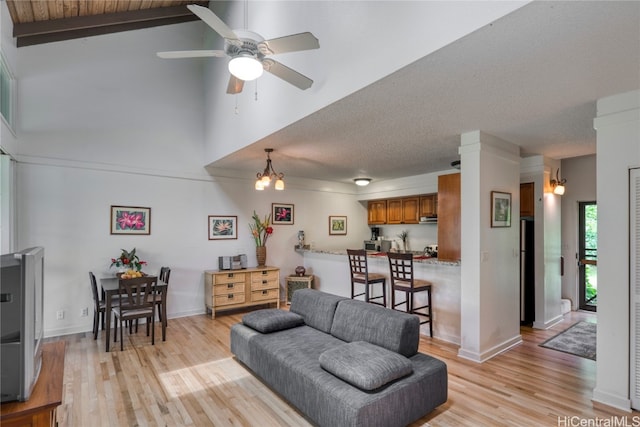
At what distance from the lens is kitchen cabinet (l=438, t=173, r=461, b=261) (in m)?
4.41

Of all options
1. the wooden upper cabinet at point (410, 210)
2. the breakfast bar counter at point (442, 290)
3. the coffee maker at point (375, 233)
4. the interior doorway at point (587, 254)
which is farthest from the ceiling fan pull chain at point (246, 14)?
the interior doorway at point (587, 254)

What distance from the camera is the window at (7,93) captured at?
3688mm

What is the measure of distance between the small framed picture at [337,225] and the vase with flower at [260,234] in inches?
65.0

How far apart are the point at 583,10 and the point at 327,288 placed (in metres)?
5.37

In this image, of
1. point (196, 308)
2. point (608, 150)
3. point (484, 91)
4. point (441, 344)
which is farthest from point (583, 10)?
point (196, 308)

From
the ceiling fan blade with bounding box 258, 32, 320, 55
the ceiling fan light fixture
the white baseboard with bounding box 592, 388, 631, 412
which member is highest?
the ceiling fan blade with bounding box 258, 32, 320, 55

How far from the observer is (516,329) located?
4.17 meters

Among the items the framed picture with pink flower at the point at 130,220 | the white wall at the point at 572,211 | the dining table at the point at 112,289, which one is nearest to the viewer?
the dining table at the point at 112,289

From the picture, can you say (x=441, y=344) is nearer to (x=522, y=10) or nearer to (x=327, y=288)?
(x=327, y=288)

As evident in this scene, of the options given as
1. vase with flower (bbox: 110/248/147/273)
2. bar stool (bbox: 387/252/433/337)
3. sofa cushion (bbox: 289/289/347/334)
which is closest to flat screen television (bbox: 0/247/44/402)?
sofa cushion (bbox: 289/289/347/334)

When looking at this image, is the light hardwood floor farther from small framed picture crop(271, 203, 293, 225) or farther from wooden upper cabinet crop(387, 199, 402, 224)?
wooden upper cabinet crop(387, 199, 402, 224)

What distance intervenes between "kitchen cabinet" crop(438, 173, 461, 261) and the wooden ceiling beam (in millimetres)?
4622

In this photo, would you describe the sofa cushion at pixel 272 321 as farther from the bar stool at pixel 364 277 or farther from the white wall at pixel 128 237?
the white wall at pixel 128 237

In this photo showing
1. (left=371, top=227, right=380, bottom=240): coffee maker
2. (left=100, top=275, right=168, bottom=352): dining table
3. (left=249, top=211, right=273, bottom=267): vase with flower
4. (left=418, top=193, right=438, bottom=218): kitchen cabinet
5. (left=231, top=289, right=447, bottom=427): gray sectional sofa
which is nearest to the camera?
(left=231, top=289, right=447, bottom=427): gray sectional sofa
